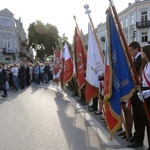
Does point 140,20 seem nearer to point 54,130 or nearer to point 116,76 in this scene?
point 54,130

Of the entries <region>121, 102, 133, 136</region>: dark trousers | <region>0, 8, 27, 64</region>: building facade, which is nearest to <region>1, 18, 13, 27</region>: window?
<region>0, 8, 27, 64</region>: building facade

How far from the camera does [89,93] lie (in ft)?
23.7

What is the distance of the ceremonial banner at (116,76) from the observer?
15.7ft

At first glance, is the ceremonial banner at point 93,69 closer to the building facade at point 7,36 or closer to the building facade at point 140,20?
the building facade at point 140,20

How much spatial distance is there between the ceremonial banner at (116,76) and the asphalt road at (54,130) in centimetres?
78

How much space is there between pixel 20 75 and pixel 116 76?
535 inches

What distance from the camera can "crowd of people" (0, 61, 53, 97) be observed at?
1347cm

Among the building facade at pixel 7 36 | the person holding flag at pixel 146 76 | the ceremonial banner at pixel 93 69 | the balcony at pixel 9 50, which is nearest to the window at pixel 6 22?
the building facade at pixel 7 36

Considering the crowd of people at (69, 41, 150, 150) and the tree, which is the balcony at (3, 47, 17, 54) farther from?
the crowd of people at (69, 41, 150, 150)

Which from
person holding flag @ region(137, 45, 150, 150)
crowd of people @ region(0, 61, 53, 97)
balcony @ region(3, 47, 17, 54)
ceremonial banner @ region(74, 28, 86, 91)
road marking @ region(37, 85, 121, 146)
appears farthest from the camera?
balcony @ region(3, 47, 17, 54)

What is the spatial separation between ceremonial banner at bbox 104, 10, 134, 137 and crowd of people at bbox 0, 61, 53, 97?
368 inches

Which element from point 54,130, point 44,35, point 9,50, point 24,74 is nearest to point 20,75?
point 24,74

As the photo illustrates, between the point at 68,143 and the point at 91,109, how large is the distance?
3580 millimetres

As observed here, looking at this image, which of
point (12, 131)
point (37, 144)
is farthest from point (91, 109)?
point (37, 144)
